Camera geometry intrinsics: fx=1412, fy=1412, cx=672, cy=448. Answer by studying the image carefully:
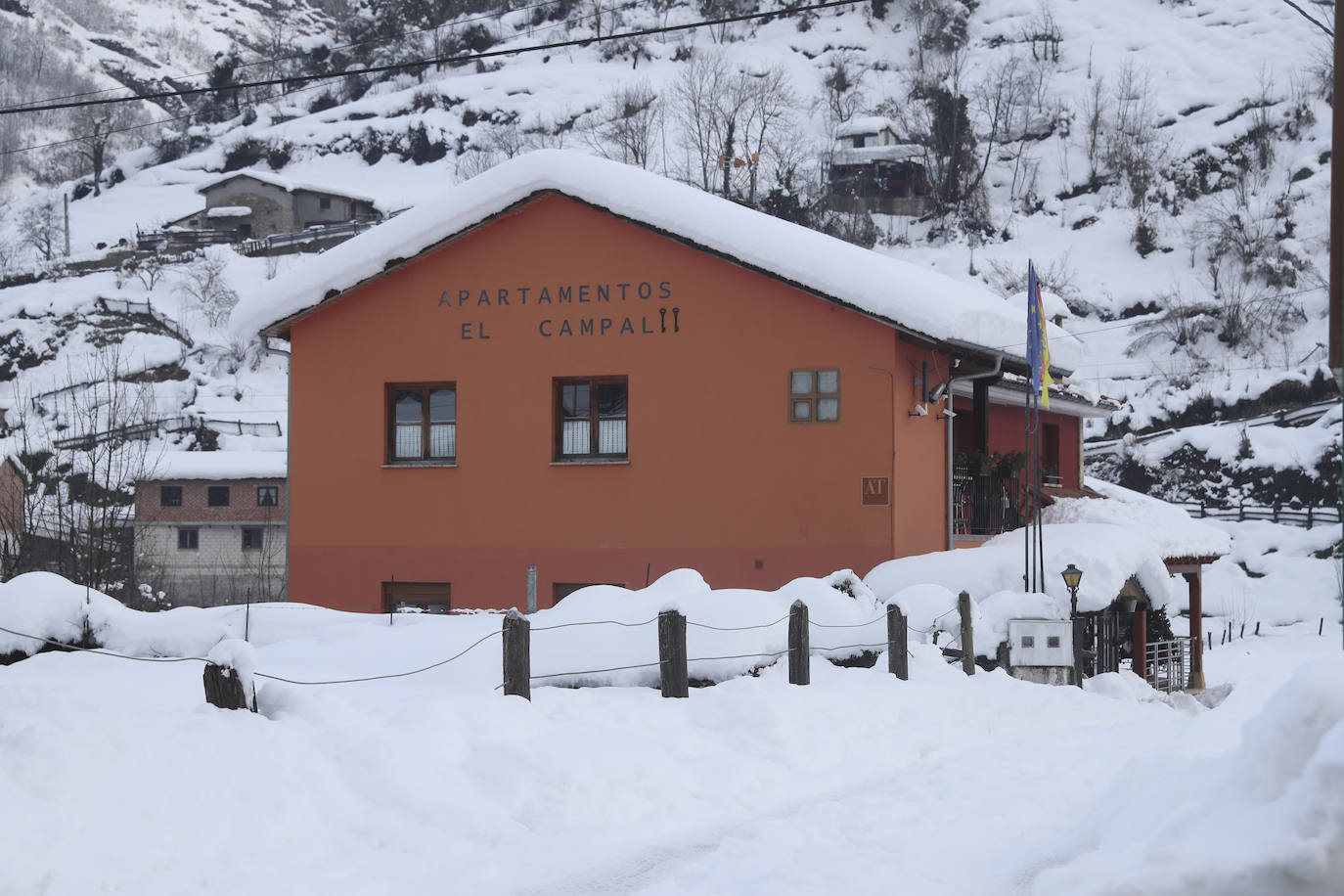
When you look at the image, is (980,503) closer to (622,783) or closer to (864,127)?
(622,783)

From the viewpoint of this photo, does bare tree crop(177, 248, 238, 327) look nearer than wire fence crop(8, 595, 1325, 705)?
No

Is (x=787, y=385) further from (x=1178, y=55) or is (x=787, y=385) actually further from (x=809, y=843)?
(x=1178, y=55)

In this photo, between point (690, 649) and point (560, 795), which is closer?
point (560, 795)

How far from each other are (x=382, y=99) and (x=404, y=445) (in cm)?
10652

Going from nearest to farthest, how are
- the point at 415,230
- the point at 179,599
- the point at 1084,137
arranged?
1. the point at 415,230
2. the point at 179,599
3. the point at 1084,137

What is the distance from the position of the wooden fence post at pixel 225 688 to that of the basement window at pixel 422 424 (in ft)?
41.3

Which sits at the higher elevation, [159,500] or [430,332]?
[430,332]

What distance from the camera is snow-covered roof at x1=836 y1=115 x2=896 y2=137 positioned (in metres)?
96.1

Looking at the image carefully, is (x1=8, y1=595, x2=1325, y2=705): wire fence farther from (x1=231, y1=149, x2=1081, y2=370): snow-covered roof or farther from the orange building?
(x1=231, y1=149, x2=1081, y2=370): snow-covered roof

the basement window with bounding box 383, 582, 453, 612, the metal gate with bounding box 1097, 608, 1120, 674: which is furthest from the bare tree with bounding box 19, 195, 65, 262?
the metal gate with bounding box 1097, 608, 1120, 674

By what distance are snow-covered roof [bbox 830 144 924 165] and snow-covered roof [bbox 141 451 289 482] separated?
5045 centimetres

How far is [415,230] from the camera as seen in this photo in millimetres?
20547

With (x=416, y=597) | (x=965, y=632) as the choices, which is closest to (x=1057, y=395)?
(x=965, y=632)

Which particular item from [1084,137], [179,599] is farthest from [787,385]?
[1084,137]
